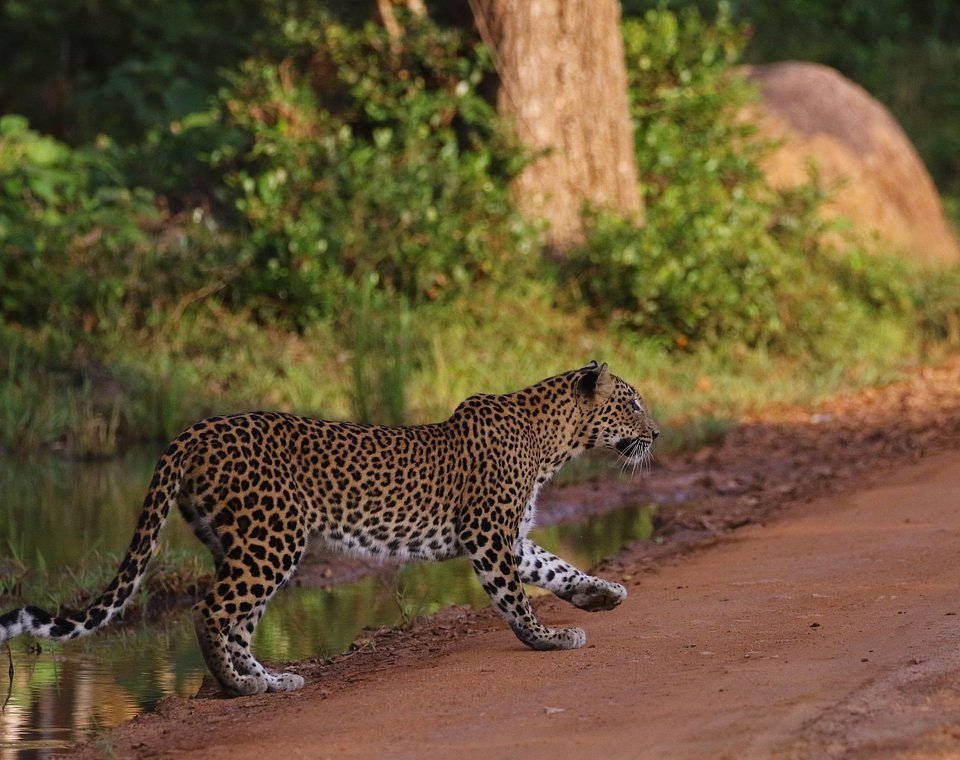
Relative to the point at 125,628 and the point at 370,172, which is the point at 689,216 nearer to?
the point at 370,172

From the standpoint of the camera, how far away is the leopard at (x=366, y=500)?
6.17 meters

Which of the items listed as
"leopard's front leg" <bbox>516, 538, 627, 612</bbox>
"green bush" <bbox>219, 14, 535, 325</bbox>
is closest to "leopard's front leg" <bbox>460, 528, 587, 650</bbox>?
"leopard's front leg" <bbox>516, 538, 627, 612</bbox>

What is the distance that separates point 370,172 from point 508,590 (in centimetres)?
853

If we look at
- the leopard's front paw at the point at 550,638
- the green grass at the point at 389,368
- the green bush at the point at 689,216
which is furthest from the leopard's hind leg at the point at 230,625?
the green bush at the point at 689,216

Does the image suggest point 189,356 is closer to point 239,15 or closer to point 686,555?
point 686,555

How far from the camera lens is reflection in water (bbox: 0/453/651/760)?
21.1 ft

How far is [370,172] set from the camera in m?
14.7

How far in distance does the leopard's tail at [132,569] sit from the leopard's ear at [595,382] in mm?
1897

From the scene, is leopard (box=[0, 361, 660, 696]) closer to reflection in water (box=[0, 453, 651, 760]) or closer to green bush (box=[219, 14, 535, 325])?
reflection in water (box=[0, 453, 651, 760])

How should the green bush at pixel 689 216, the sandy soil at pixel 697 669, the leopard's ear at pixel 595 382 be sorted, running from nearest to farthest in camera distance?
the sandy soil at pixel 697 669, the leopard's ear at pixel 595 382, the green bush at pixel 689 216

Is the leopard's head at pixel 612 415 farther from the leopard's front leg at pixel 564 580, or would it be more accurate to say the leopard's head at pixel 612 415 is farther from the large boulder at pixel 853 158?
the large boulder at pixel 853 158

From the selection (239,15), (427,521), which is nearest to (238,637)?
(427,521)

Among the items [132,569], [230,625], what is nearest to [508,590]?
[230,625]

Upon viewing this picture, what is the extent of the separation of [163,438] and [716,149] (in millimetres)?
6998
